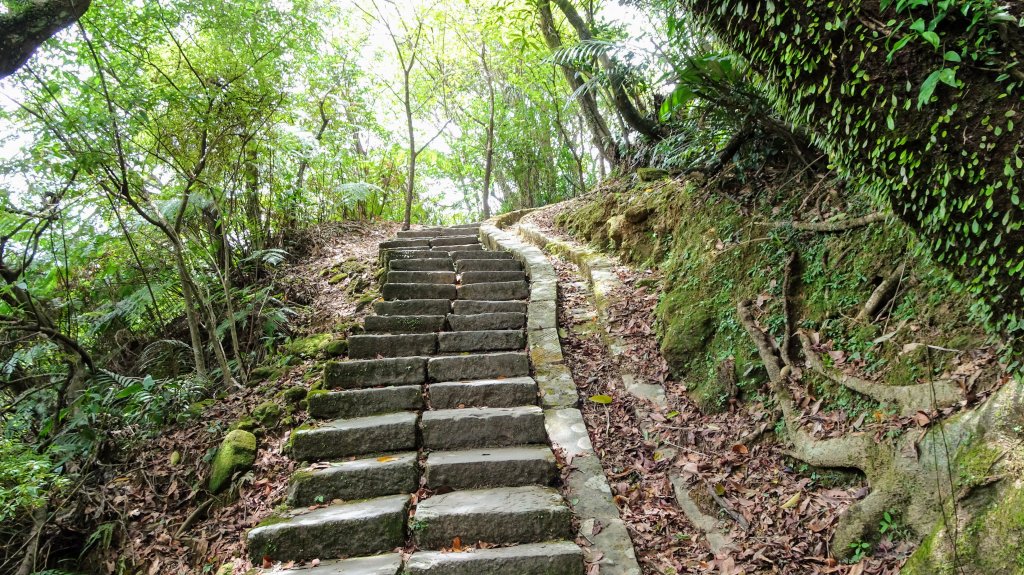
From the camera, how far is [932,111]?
5.58 ft

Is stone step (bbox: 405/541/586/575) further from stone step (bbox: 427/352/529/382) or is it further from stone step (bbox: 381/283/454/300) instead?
stone step (bbox: 381/283/454/300)

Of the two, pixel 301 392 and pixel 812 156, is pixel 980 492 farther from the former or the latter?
pixel 301 392

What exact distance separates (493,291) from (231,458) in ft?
10.4

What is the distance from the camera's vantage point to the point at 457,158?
15531 mm

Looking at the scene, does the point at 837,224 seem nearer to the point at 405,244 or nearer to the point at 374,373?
the point at 374,373

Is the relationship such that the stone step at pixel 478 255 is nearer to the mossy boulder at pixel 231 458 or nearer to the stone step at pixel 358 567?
the mossy boulder at pixel 231 458

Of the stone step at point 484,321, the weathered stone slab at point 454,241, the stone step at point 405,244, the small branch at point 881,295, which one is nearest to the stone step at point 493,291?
the stone step at point 484,321

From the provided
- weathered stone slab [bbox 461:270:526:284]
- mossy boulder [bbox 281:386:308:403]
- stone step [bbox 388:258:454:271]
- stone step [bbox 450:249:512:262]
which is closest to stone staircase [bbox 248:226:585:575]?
mossy boulder [bbox 281:386:308:403]

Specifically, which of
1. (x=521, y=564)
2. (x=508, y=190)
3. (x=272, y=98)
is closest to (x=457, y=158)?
(x=508, y=190)

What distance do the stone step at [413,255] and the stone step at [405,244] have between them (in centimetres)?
35

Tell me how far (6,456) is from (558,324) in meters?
4.46

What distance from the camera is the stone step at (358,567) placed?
2.71 metres

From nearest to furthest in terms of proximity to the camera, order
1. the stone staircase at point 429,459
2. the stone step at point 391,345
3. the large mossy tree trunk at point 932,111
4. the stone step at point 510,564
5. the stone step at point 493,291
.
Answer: the large mossy tree trunk at point 932,111 → the stone step at point 510,564 → the stone staircase at point 429,459 → the stone step at point 391,345 → the stone step at point 493,291

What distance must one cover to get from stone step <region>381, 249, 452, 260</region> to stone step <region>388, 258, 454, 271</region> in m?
0.12
